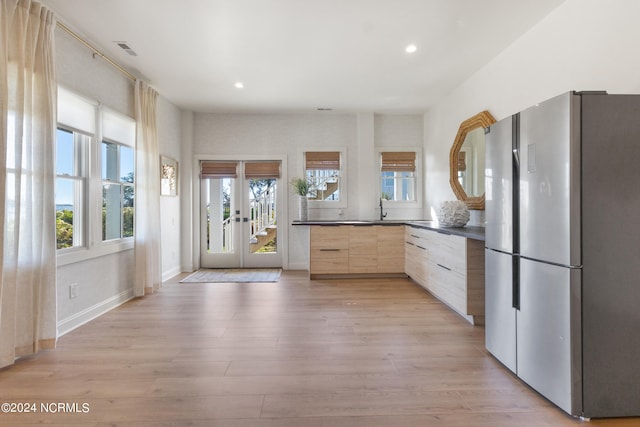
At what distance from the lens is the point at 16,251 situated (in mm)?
2305

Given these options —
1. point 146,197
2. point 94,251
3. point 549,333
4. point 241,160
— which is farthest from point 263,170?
point 549,333

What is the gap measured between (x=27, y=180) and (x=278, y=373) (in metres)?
2.25

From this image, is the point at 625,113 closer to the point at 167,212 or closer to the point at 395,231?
the point at 395,231

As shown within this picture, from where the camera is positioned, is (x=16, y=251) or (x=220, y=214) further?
(x=220, y=214)

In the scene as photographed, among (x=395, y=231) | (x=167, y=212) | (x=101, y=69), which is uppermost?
(x=101, y=69)

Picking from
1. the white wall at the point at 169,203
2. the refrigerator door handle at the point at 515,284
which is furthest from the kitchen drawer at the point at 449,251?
the white wall at the point at 169,203

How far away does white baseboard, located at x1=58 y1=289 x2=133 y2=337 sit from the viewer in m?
2.95

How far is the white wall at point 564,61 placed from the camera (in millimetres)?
2164

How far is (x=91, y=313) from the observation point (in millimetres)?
3314

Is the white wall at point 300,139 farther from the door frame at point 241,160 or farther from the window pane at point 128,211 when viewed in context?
the window pane at point 128,211

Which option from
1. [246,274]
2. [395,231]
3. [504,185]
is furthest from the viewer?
[246,274]

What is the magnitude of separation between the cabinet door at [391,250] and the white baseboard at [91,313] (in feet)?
11.1

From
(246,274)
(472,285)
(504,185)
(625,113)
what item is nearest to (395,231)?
(472,285)

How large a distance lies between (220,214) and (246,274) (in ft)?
4.11
